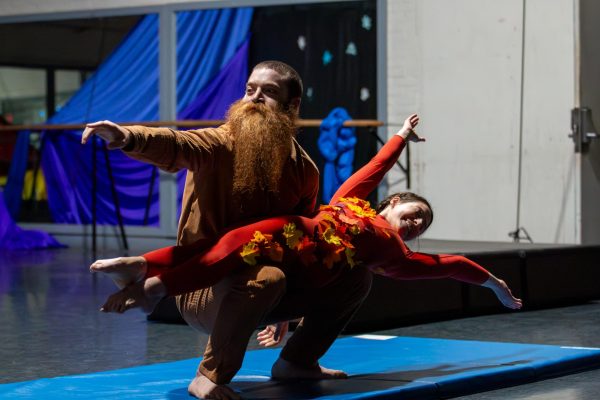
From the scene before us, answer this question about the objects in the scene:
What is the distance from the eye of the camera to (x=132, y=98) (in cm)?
945

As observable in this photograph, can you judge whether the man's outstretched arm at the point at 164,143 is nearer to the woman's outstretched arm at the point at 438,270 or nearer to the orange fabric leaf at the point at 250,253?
the orange fabric leaf at the point at 250,253

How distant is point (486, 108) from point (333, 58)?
136 centimetres

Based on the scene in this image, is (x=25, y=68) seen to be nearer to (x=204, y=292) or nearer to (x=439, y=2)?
(x=439, y=2)

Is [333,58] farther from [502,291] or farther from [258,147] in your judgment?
[258,147]

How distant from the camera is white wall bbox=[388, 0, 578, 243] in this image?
7172 millimetres

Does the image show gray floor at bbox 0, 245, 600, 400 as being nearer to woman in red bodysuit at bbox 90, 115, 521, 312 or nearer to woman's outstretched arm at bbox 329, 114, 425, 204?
woman in red bodysuit at bbox 90, 115, 521, 312

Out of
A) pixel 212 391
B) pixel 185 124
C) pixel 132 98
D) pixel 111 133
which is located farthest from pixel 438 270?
pixel 132 98

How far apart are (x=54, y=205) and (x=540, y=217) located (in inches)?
180

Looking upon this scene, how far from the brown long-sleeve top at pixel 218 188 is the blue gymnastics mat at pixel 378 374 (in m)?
0.46

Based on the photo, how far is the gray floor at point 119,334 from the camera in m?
3.59

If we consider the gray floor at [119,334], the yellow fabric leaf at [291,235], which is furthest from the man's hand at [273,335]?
the yellow fabric leaf at [291,235]

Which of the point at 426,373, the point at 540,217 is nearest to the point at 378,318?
the point at 426,373

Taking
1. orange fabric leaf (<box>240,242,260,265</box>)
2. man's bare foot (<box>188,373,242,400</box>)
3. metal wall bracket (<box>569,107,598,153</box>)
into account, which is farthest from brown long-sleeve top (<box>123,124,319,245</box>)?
metal wall bracket (<box>569,107,598,153</box>)

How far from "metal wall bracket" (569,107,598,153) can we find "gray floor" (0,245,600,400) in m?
1.74
